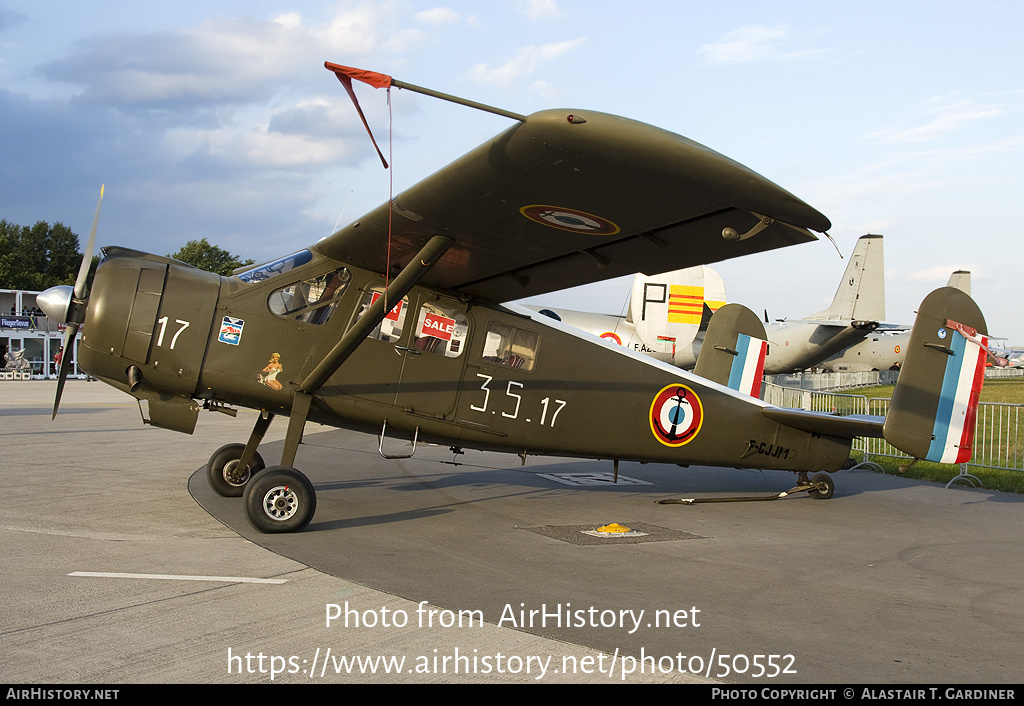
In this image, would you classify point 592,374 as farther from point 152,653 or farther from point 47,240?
point 47,240

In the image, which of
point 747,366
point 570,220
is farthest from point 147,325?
point 747,366

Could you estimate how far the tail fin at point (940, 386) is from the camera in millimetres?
8727

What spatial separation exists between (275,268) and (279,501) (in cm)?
252

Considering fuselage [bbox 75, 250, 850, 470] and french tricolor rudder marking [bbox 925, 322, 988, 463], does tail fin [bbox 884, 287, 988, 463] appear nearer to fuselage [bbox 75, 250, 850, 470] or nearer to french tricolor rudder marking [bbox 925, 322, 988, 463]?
french tricolor rudder marking [bbox 925, 322, 988, 463]

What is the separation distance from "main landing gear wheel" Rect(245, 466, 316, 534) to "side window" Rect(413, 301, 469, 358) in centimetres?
206

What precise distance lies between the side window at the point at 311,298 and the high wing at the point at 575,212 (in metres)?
0.31

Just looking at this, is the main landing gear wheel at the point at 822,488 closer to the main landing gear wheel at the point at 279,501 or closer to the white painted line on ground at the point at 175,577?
the main landing gear wheel at the point at 279,501

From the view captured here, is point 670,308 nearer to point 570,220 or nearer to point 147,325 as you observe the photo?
point 570,220

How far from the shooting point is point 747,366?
11.6 m

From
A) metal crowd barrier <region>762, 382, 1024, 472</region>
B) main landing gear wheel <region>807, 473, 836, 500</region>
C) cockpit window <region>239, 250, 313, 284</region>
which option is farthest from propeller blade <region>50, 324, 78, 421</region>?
metal crowd barrier <region>762, 382, 1024, 472</region>

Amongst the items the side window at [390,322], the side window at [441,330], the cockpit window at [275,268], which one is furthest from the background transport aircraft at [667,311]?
the cockpit window at [275,268]

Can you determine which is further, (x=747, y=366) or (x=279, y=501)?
(x=747, y=366)

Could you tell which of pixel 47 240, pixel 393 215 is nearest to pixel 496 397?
pixel 393 215

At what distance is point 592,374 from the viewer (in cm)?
915
